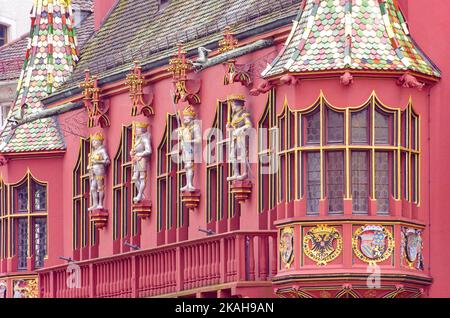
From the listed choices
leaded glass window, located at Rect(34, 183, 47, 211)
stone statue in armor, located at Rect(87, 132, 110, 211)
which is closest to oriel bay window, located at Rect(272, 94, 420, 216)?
stone statue in armor, located at Rect(87, 132, 110, 211)

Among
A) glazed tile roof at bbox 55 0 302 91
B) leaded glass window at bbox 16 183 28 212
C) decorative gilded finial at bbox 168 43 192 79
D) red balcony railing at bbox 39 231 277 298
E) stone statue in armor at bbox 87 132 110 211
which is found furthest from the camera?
leaded glass window at bbox 16 183 28 212

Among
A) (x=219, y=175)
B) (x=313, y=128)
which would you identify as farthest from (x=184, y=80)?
(x=313, y=128)

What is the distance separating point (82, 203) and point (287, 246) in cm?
1704

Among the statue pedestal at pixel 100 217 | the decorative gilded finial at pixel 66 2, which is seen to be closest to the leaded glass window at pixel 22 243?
the statue pedestal at pixel 100 217

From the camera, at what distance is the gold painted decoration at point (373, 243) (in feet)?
243

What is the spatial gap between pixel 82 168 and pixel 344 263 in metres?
18.8

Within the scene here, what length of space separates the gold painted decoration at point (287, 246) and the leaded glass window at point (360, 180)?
156 cm

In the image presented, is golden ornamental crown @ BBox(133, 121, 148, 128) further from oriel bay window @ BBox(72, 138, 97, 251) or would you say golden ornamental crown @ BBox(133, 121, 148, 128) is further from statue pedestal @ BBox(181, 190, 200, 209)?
oriel bay window @ BBox(72, 138, 97, 251)

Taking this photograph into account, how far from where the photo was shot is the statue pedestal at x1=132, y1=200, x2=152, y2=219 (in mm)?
86438

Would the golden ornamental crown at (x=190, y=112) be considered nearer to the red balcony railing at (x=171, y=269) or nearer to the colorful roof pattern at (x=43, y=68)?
the red balcony railing at (x=171, y=269)

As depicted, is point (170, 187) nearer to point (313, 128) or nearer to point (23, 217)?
point (23, 217)

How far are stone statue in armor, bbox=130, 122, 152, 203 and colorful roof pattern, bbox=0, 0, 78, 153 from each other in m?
6.92

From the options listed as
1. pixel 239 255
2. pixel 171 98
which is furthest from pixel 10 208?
pixel 239 255

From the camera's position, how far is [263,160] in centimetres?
7862
